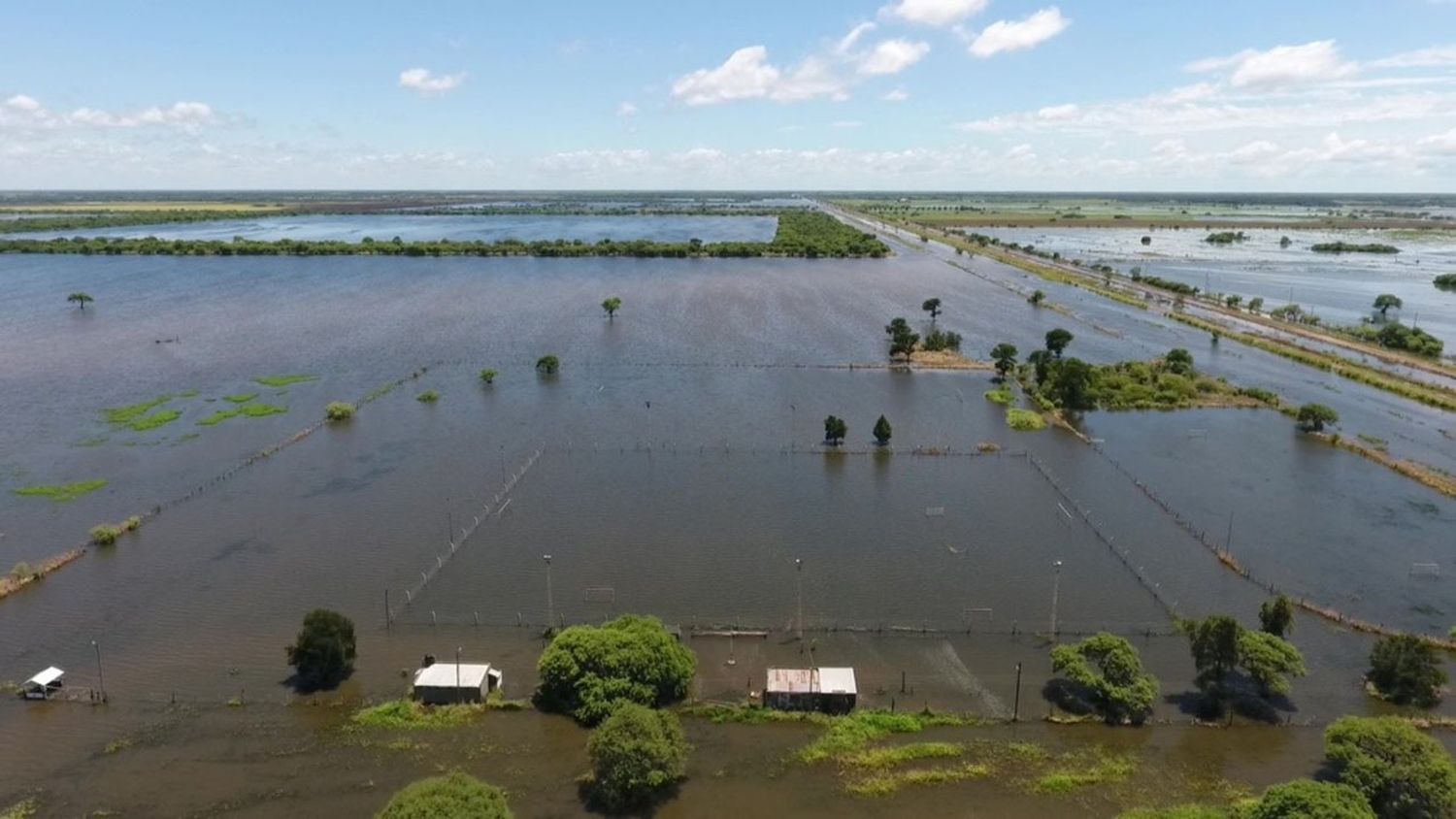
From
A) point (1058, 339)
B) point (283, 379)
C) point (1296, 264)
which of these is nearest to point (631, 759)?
point (283, 379)

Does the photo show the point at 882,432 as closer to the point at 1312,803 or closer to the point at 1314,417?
the point at 1314,417

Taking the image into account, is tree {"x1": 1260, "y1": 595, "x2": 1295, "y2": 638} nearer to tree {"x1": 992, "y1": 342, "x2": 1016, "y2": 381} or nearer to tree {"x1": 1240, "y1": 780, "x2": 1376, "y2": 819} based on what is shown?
tree {"x1": 1240, "y1": 780, "x2": 1376, "y2": 819}

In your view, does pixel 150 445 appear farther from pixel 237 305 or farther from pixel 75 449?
pixel 237 305

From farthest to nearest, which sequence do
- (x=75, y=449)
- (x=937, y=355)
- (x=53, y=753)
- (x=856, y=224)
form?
(x=856, y=224)
(x=937, y=355)
(x=75, y=449)
(x=53, y=753)

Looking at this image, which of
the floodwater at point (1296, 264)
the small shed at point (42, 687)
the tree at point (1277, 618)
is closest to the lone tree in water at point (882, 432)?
the tree at point (1277, 618)

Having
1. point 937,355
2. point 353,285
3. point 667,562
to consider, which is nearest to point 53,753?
point 667,562

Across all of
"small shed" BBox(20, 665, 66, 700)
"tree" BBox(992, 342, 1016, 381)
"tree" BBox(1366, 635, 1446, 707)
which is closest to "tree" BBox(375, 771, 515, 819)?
"small shed" BBox(20, 665, 66, 700)

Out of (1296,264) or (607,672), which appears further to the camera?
(1296,264)
